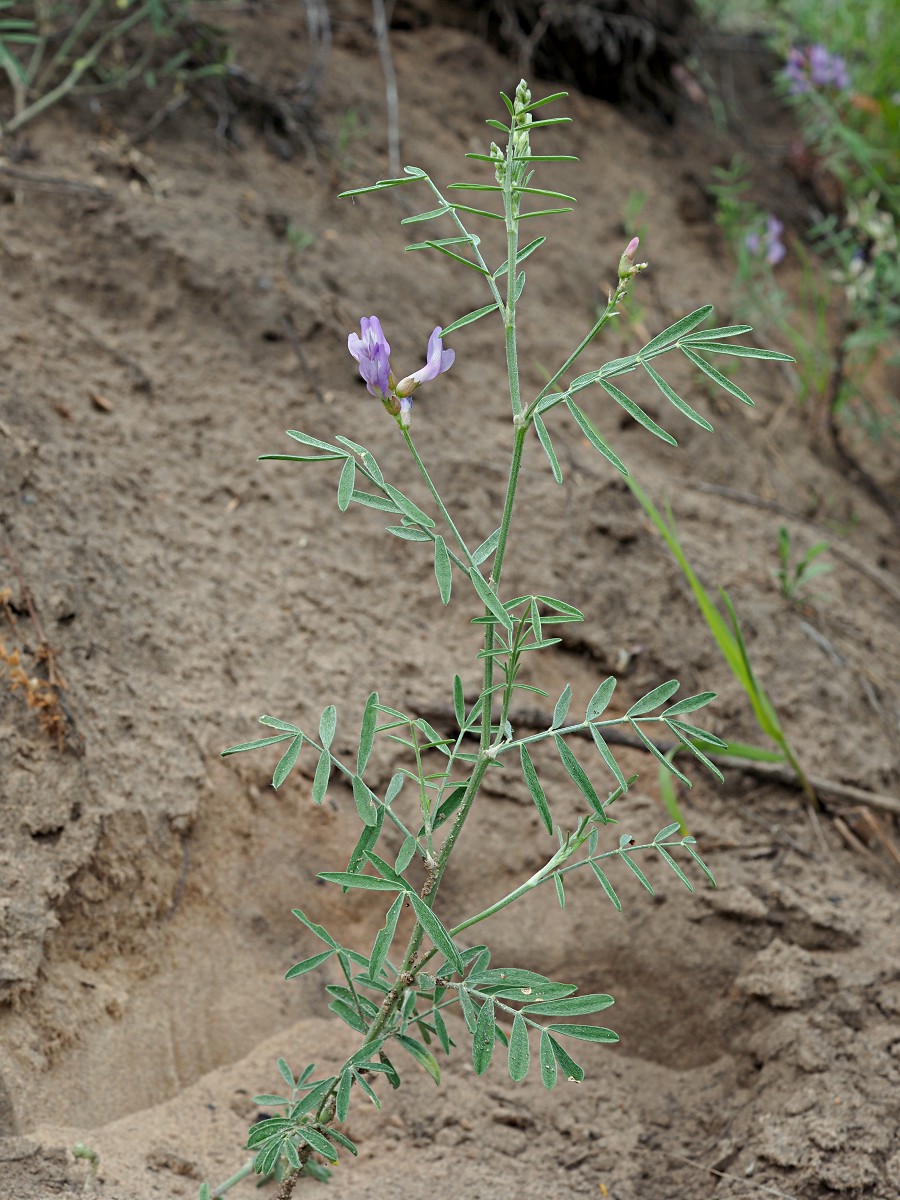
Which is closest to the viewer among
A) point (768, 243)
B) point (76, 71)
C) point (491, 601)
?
point (491, 601)

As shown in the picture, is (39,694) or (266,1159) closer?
(266,1159)

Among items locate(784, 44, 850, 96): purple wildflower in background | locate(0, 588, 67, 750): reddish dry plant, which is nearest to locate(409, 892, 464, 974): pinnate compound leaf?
locate(0, 588, 67, 750): reddish dry plant

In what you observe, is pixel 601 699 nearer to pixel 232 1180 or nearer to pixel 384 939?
pixel 384 939

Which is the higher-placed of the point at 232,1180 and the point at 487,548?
the point at 487,548

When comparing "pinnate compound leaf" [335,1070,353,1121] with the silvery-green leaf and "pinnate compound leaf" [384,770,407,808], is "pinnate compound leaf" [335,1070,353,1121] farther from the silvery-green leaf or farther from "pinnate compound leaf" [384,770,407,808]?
"pinnate compound leaf" [384,770,407,808]

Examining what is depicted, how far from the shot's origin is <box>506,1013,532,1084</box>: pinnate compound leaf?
1240mm

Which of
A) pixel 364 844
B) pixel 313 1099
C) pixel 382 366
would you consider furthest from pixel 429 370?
pixel 313 1099

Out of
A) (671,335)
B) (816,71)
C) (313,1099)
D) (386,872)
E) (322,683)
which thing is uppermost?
(671,335)

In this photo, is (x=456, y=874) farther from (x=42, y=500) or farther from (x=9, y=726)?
(x=42, y=500)

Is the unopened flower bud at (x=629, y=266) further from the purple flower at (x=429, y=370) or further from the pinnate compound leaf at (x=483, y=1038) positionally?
the pinnate compound leaf at (x=483, y=1038)

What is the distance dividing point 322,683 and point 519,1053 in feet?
3.67

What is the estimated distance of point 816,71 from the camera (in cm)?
406

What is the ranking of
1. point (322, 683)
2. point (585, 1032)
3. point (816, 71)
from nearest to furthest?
point (585, 1032), point (322, 683), point (816, 71)

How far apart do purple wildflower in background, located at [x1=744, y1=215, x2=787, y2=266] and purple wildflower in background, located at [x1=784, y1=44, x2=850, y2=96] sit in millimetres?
531
